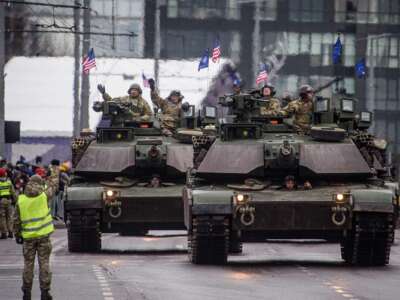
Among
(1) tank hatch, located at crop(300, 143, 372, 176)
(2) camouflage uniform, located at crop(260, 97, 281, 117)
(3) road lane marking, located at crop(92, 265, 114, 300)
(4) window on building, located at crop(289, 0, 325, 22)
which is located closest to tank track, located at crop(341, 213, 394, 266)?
(1) tank hatch, located at crop(300, 143, 372, 176)

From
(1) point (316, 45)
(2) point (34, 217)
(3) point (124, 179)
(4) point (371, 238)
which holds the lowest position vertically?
(4) point (371, 238)

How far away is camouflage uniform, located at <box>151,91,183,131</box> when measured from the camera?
36.9 m

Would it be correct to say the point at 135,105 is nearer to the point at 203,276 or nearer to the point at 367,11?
the point at 203,276

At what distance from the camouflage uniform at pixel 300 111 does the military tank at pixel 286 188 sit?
0.14 m

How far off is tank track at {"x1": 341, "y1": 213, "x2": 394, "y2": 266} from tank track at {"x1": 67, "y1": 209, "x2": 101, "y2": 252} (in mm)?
5353

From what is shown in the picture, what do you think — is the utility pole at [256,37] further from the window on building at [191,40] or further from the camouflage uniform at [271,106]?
the camouflage uniform at [271,106]

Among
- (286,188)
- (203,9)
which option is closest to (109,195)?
(286,188)

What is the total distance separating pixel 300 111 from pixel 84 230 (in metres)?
4.58

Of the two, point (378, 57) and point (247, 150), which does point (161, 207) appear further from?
point (378, 57)

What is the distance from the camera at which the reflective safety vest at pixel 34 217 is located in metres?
22.7

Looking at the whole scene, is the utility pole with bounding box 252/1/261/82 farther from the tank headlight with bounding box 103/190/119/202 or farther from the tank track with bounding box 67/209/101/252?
the tank headlight with bounding box 103/190/119/202

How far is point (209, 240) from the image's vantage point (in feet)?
93.8

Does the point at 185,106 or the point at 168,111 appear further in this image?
the point at 168,111

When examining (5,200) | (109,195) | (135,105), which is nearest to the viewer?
(109,195)
